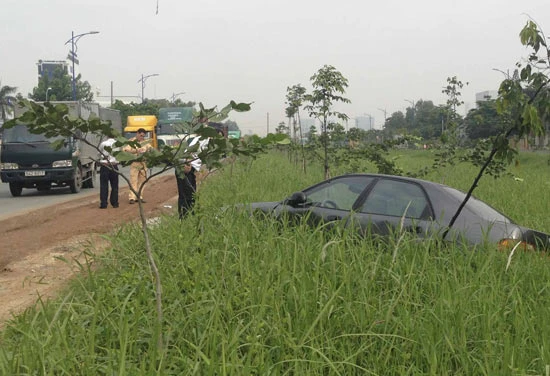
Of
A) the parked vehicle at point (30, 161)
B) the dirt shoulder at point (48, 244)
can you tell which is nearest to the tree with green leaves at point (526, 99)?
the dirt shoulder at point (48, 244)

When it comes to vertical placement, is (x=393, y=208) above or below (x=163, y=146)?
below

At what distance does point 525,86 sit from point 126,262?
11.0 ft

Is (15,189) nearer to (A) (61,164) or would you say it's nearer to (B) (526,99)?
(A) (61,164)

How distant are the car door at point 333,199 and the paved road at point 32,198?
791 centimetres

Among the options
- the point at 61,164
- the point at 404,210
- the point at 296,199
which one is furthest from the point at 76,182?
the point at 404,210

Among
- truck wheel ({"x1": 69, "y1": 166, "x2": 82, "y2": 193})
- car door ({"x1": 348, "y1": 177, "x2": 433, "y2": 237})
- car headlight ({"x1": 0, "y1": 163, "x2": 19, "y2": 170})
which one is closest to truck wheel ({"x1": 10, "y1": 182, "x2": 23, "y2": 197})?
car headlight ({"x1": 0, "y1": 163, "x2": 19, "y2": 170})

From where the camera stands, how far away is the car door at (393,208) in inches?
190

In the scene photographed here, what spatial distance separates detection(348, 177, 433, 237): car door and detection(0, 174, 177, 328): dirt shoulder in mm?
2414

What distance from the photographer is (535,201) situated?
31.6 feet

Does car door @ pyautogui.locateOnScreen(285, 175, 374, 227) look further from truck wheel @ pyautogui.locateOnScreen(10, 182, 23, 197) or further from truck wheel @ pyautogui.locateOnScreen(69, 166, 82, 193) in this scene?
truck wheel @ pyautogui.locateOnScreen(10, 182, 23, 197)

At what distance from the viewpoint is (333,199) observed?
18.8 ft

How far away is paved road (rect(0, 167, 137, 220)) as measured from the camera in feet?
41.7

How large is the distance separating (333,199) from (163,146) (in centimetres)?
307

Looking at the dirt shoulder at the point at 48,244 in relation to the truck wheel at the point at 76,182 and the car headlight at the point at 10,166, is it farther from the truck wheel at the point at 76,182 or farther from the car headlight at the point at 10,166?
the car headlight at the point at 10,166
